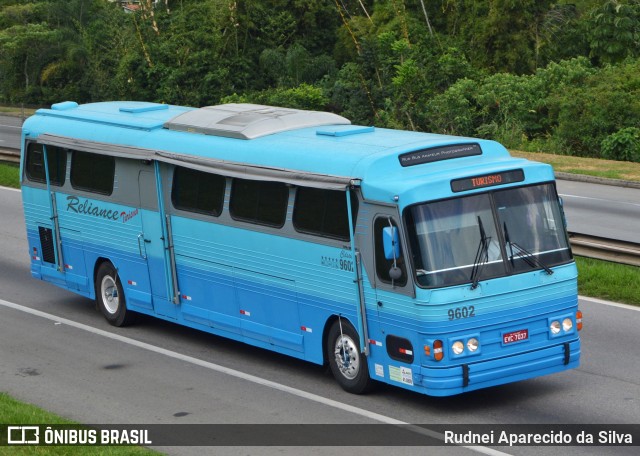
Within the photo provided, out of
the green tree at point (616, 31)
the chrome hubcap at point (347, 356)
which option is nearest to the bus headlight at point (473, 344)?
the chrome hubcap at point (347, 356)

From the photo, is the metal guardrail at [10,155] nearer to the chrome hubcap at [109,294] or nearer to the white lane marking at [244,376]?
the white lane marking at [244,376]

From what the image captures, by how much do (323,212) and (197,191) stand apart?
103 inches

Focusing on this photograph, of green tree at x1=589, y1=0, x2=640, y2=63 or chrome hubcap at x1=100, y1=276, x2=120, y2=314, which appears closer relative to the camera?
chrome hubcap at x1=100, y1=276, x2=120, y2=314

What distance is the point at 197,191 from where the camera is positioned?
591 inches

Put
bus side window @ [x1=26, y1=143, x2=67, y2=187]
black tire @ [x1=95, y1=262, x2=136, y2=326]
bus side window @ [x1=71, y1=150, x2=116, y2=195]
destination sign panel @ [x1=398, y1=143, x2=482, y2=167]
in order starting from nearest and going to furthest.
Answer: destination sign panel @ [x1=398, y1=143, x2=482, y2=167], bus side window @ [x1=71, y1=150, x2=116, y2=195], black tire @ [x1=95, y1=262, x2=136, y2=326], bus side window @ [x1=26, y1=143, x2=67, y2=187]

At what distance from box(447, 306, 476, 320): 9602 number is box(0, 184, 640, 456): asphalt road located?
1.12 m

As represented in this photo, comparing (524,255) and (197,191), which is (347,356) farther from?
(197,191)

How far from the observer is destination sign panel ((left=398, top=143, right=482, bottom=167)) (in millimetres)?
12438

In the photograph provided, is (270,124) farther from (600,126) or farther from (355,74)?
(355,74)

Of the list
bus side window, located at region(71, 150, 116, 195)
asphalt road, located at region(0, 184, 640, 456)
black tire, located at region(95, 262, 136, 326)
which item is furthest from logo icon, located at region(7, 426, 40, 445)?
bus side window, located at region(71, 150, 116, 195)

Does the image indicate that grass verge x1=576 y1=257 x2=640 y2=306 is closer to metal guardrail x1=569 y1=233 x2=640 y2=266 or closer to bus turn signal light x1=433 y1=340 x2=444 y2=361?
metal guardrail x1=569 y1=233 x2=640 y2=266

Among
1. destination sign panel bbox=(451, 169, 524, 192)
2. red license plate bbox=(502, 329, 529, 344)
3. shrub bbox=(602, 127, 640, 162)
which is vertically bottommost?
shrub bbox=(602, 127, 640, 162)

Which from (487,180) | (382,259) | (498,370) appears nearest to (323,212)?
(382,259)

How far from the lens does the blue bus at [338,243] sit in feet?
38.7
